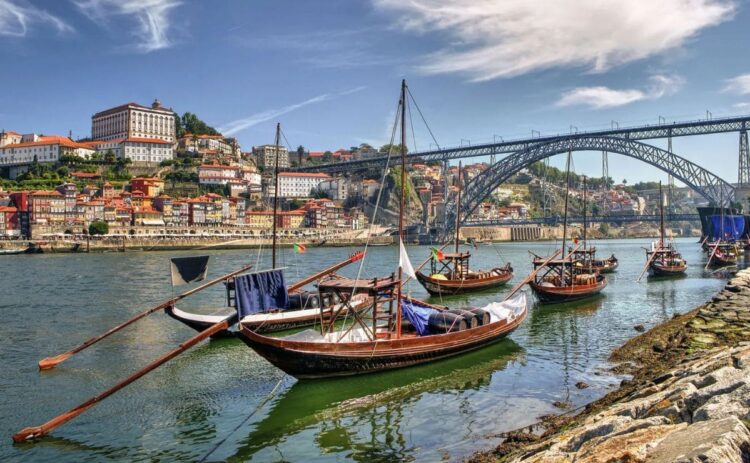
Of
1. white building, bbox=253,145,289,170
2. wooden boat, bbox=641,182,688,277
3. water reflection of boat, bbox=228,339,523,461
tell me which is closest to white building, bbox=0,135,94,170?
white building, bbox=253,145,289,170

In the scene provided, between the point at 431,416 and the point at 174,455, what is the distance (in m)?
4.18

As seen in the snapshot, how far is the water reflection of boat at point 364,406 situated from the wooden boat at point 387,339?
31cm

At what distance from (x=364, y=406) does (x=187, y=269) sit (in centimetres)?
564

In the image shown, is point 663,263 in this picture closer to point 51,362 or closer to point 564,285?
point 564,285

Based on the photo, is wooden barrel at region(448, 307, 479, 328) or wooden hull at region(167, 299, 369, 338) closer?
wooden barrel at region(448, 307, 479, 328)

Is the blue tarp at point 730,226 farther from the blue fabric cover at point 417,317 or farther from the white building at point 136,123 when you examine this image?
the white building at point 136,123

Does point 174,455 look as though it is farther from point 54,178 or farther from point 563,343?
point 54,178

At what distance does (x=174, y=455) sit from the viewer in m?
8.34

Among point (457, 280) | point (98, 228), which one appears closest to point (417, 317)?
point (457, 280)

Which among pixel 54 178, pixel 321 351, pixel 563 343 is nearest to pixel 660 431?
pixel 321 351

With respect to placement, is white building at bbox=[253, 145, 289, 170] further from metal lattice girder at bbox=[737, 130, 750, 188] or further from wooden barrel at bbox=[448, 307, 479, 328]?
wooden barrel at bbox=[448, 307, 479, 328]

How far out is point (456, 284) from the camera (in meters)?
26.5

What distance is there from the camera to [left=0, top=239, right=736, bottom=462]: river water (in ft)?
28.3

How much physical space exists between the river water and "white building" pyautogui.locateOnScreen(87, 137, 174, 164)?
8721cm
